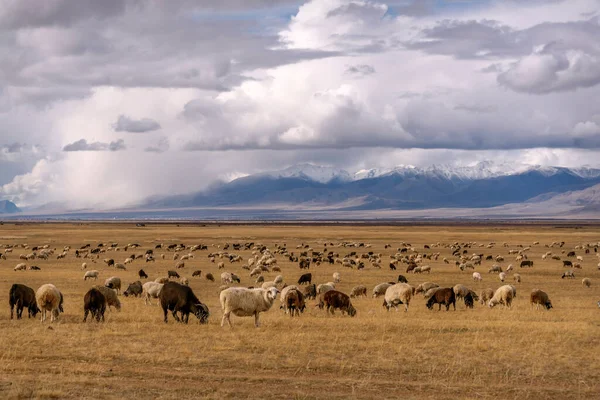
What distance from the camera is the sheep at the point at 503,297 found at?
98.6 feet

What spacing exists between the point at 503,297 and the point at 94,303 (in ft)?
57.2

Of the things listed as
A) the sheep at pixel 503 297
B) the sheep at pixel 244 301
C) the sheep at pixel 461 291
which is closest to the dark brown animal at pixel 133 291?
the sheep at pixel 244 301

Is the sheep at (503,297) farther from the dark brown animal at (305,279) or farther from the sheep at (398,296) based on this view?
the dark brown animal at (305,279)

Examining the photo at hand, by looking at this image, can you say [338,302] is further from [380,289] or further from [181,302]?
[380,289]

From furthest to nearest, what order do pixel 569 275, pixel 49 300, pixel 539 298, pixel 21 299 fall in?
pixel 569 275 < pixel 539 298 < pixel 21 299 < pixel 49 300

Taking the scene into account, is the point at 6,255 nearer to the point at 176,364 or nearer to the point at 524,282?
the point at 524,282

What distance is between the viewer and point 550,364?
17172mm

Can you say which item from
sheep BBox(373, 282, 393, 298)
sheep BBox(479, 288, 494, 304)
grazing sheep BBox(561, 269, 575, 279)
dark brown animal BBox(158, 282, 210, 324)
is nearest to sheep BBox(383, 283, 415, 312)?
sheep BBox(373, 282, 393, 298)

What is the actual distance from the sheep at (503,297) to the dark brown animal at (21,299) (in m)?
19.0

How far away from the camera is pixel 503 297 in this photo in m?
30.2

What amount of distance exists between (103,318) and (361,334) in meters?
8.89

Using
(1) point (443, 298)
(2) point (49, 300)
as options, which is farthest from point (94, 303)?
(1) point (443, 298)

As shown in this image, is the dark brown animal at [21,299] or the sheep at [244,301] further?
the dark brown animal at [21,299]

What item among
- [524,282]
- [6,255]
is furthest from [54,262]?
[524,282]
